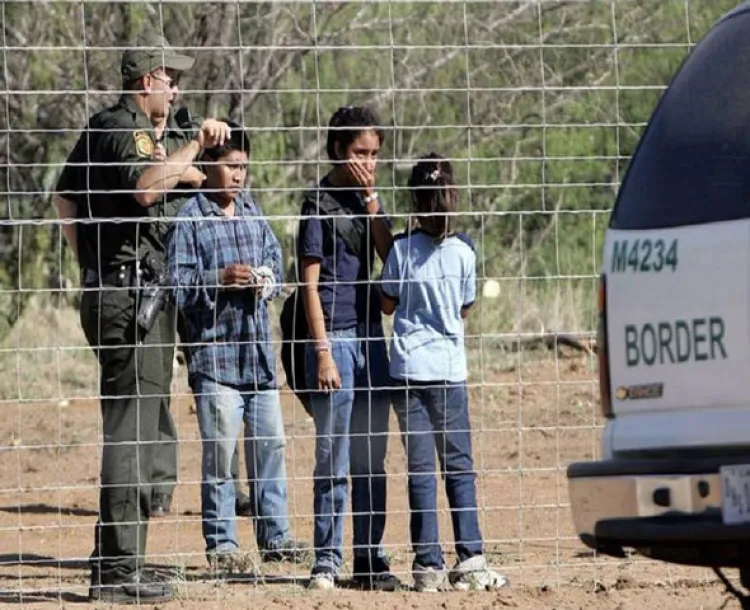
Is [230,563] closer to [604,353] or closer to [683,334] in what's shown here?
[604,353]

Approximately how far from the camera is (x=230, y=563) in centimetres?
773

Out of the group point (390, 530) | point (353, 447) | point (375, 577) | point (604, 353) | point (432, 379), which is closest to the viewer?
point (604, 353)

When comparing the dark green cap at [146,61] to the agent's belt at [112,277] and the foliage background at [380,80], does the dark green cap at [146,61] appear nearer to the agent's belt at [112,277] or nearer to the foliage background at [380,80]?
the agent's belt at [112,277]

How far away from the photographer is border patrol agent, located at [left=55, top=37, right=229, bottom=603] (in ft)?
24.2

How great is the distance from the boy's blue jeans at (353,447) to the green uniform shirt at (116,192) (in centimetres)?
80

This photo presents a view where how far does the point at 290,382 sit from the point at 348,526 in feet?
4.25

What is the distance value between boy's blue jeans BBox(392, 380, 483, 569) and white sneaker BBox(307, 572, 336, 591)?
36cm

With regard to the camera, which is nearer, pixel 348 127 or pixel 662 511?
pixel 662 511

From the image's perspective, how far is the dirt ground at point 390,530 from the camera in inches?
293

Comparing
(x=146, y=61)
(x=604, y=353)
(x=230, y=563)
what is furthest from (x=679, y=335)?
(x=146, y=61)

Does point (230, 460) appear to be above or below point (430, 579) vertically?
above

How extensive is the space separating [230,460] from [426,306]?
1.00 metres

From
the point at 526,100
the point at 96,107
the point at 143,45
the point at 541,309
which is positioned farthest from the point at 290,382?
the point at 526,100

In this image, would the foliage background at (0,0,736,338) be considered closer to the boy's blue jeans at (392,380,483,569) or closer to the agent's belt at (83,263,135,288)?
the boy's blue jeans at (392,380,483,569)
